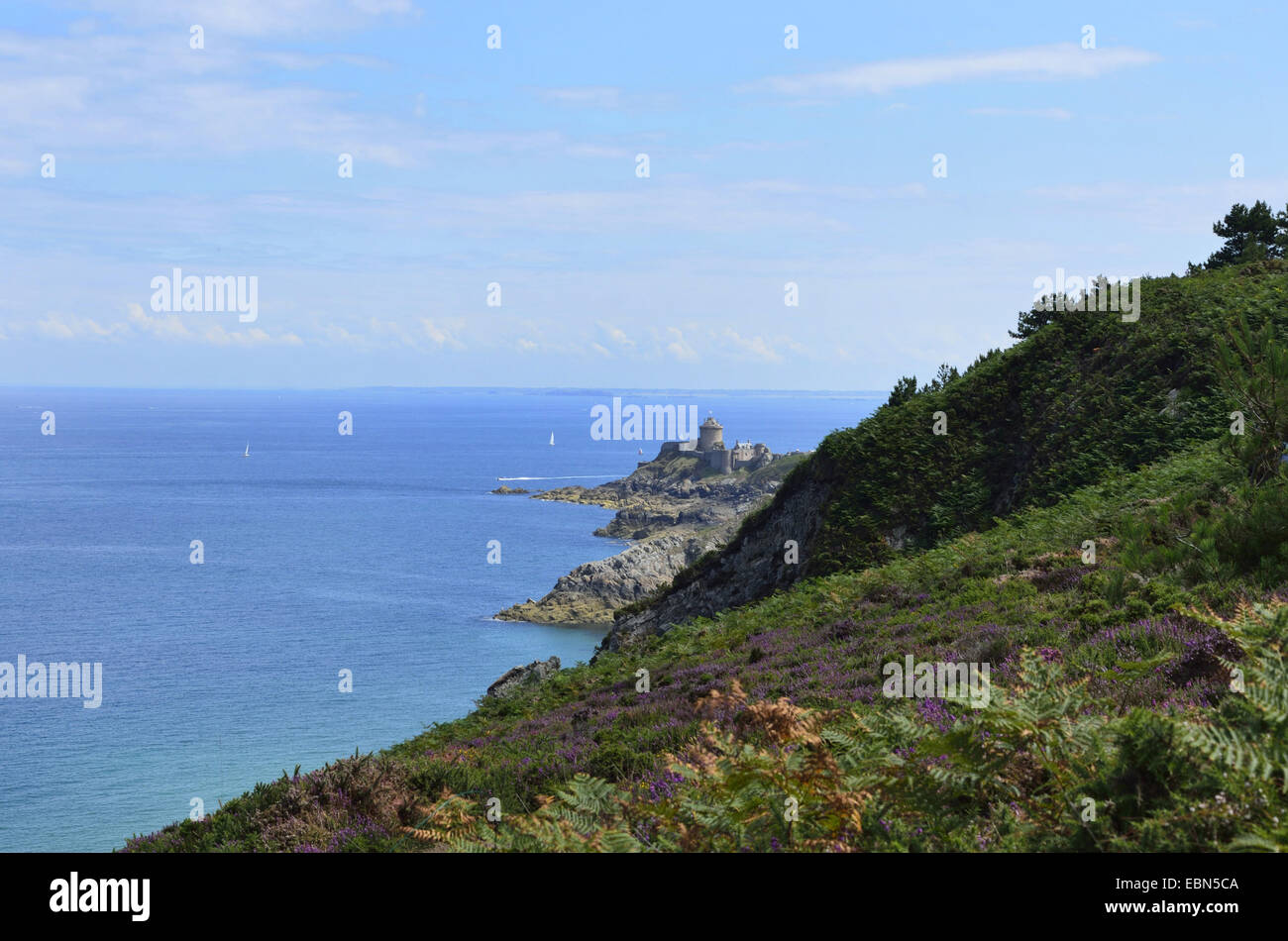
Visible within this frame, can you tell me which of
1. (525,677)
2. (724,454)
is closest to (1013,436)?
(525,677)

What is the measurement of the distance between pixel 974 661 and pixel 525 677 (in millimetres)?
17891

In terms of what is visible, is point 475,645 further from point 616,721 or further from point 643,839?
point 643,839

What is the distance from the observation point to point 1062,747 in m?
5.67

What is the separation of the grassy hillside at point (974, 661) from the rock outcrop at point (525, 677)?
6.08ft

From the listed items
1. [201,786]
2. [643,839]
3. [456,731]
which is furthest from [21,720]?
[643,839]

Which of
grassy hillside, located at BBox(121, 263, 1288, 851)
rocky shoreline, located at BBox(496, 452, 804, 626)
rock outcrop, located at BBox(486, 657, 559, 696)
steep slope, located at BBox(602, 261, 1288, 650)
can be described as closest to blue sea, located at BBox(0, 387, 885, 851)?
rocky shoreline, located at BBox(496, 452, 804, 626)

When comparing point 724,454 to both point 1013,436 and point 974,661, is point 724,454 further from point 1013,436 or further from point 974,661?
point 974,661

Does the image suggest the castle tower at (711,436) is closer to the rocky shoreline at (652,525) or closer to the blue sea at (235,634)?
the rocky shoreline at (652,525)

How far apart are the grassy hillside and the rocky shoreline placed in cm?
2517

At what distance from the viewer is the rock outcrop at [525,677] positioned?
86.7 feet

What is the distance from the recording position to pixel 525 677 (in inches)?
1085

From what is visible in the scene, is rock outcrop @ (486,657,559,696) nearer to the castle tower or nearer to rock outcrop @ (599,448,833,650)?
rock outcrop @ (599,448,833,650)

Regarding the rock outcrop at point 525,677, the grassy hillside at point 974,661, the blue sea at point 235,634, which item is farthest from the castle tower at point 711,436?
the rock outcrop at point 525,677
